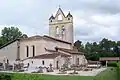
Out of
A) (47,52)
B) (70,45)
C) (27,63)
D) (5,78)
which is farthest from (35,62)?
(5,78)

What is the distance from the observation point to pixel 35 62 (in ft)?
144

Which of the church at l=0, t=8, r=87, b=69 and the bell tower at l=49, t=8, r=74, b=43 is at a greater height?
the bell tower at l=49, t=8, r=74, b=43

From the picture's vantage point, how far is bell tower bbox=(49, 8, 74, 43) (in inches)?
2347

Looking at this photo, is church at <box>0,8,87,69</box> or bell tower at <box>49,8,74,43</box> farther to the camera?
bell tower at <box>49,8,74,43</box>

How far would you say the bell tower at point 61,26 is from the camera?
59.6 m

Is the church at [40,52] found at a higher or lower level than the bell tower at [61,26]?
lower

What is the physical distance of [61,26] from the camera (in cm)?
6016

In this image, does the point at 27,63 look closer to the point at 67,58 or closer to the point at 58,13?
the point at 67,58

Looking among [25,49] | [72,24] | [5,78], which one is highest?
[72,24]

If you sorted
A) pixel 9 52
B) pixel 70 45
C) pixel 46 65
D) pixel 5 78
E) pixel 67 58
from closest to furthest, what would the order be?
pixel 5 78, pixel 46 65, pixel 67 58, pixel 9 52, pixel 70 45

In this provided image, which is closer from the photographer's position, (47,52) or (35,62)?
(35,62)

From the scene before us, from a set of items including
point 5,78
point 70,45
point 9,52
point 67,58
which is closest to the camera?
point 5,78

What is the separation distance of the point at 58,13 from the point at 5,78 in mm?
47184

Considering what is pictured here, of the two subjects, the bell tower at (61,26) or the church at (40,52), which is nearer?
the church at (40,52)
